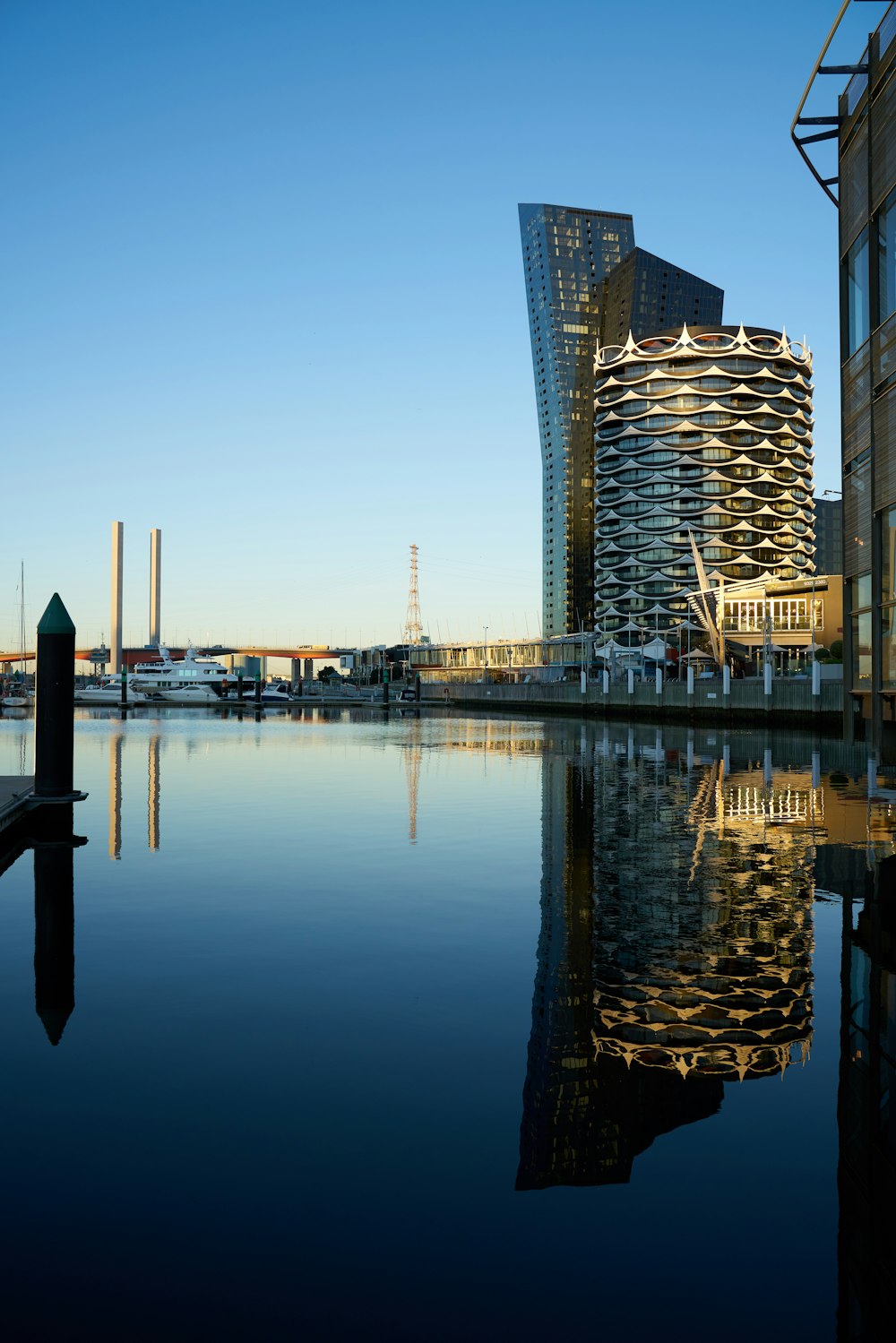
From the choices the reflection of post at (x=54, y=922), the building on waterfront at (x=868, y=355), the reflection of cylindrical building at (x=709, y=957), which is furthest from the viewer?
the building on waterfront at (x=868, y=355)

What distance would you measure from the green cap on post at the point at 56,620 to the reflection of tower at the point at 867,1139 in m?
13.1

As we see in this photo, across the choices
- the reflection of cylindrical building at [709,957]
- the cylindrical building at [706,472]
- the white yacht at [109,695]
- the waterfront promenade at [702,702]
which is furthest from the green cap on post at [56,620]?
the cylindrical building at [706,472]

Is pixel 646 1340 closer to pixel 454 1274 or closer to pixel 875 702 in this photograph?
pixel 454 1274

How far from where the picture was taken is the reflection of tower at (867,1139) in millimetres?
4672

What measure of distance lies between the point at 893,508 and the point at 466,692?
15306 cm

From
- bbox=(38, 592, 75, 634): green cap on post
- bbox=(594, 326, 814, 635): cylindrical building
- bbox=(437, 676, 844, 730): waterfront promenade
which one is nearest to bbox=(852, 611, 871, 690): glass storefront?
bbox=(38, 592, 75, 634): green cap on post

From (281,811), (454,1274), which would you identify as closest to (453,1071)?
(454,1274)

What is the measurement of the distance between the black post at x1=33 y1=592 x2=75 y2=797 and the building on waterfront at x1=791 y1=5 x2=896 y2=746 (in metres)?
11.9

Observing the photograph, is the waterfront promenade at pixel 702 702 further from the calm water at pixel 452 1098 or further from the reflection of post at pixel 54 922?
the calm water at pixel 452 1098

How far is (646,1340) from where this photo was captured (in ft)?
14.1

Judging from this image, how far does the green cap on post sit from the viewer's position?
18391mm

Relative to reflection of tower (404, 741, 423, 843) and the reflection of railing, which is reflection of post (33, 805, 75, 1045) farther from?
the reflection of railing

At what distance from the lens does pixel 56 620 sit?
18.5 meters

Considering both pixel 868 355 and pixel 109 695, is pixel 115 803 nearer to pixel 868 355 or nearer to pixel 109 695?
pixel 868 355
